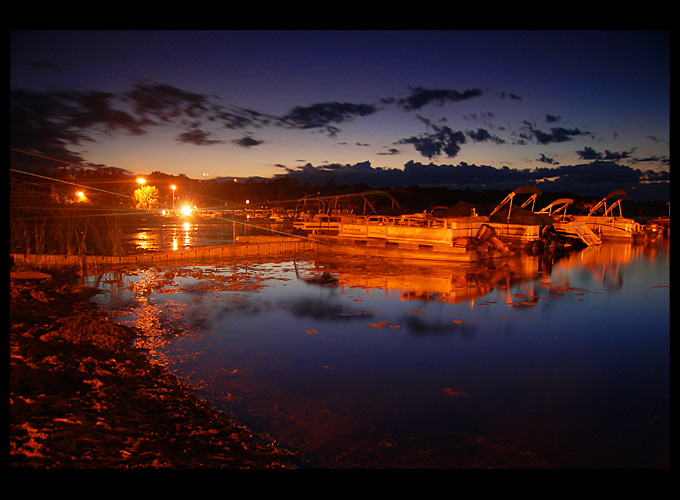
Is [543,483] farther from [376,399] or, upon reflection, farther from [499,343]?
[499,343]

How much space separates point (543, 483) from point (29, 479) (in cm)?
582

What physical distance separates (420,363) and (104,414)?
21.7 ft

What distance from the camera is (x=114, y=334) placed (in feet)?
32.1

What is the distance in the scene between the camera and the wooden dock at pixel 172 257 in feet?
66.3

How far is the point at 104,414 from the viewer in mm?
5875

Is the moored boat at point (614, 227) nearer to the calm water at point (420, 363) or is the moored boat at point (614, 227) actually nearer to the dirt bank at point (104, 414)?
the calm water at point (420, 363)

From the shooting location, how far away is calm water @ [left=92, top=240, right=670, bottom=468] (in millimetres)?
6270

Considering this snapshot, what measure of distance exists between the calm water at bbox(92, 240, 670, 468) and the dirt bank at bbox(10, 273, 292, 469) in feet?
2.02

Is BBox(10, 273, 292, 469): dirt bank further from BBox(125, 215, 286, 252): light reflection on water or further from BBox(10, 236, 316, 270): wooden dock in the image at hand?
BBox(125, 215, 286, 252): light reflection on water

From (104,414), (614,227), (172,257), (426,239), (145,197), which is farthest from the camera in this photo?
(145,197)

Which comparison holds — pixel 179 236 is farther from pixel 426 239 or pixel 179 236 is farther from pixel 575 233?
pixel 575 233

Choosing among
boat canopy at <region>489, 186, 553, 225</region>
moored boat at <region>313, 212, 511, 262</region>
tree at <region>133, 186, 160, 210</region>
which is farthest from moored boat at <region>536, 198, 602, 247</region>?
tree at <region>133, 186, 160, 210</region>

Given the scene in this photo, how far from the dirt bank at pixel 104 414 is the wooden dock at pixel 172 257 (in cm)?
1293

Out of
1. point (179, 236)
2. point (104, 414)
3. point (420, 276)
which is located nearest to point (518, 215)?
point (420, 276)
